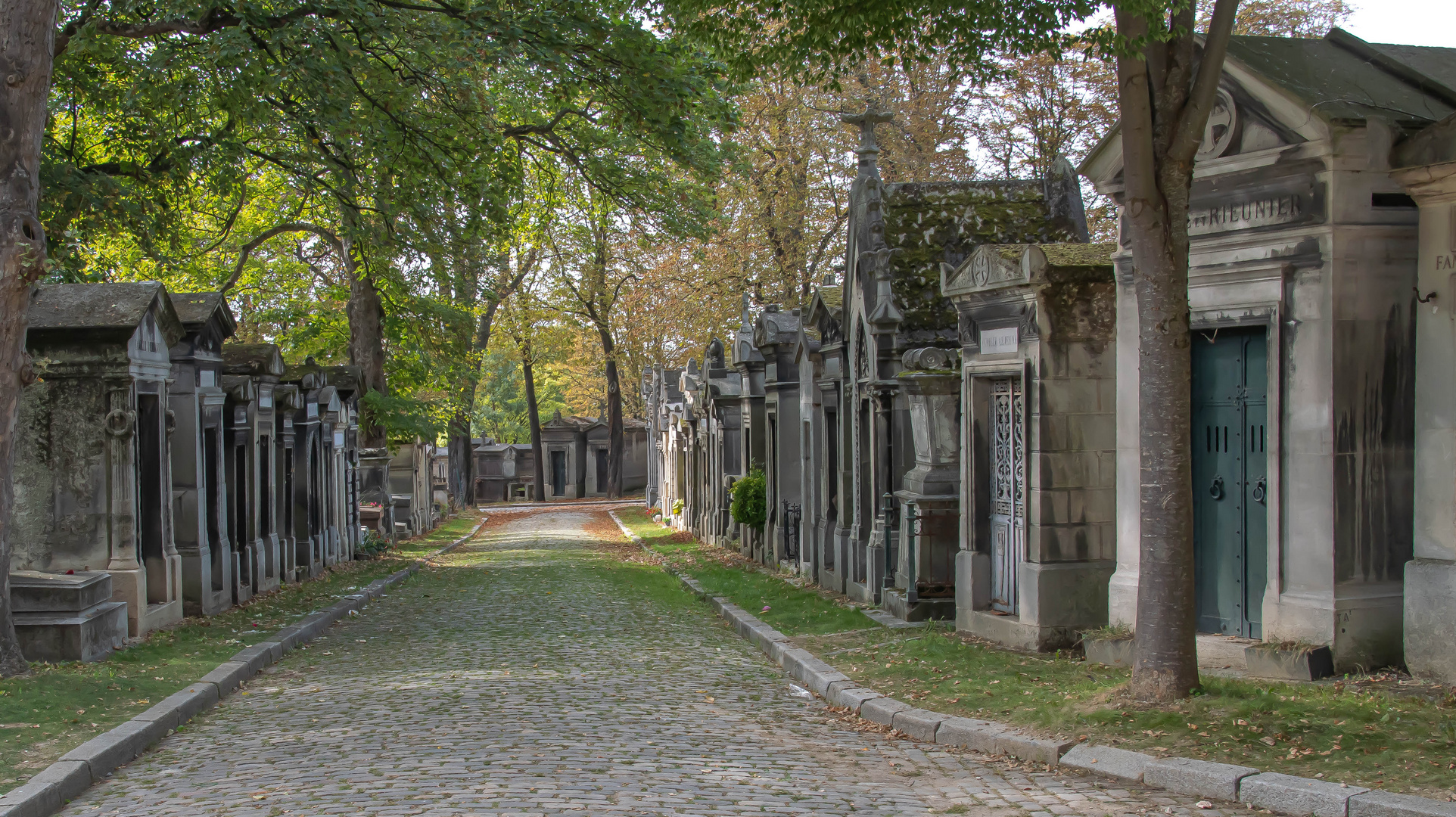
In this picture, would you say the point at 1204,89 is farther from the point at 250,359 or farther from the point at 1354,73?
the point at 250,359

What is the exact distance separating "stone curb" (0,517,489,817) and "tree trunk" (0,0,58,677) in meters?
1.27

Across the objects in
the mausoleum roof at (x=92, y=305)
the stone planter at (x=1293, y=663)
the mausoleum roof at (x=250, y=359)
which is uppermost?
the mausoleum roof at (x=92, y=305)

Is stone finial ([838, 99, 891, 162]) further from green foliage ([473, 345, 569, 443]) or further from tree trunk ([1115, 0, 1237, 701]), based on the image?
green foliage ([473, 345, 569, 443])

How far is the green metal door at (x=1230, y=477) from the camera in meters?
8.28

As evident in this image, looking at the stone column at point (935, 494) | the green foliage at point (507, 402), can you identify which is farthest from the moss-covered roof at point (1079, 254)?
the green foliage at point (507, 402)

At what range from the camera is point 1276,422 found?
25.8ft

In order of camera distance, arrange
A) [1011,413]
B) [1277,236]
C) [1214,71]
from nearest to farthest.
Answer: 1. [1214,71]
2. [1277,236]
3. [1011,413]

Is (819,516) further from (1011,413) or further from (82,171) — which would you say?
(82,171)

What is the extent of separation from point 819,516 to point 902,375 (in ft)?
15.3

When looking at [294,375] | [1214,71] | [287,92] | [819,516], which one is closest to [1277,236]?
[1214,71]

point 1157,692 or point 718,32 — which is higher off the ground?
point 718,32

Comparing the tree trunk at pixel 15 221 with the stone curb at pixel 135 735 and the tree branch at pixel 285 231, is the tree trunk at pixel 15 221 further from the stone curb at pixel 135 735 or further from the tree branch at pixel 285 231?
the tree branch at pixel 285 231

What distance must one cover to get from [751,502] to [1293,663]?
13275mm

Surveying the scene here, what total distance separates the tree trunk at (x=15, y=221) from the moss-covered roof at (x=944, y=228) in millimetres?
8485
